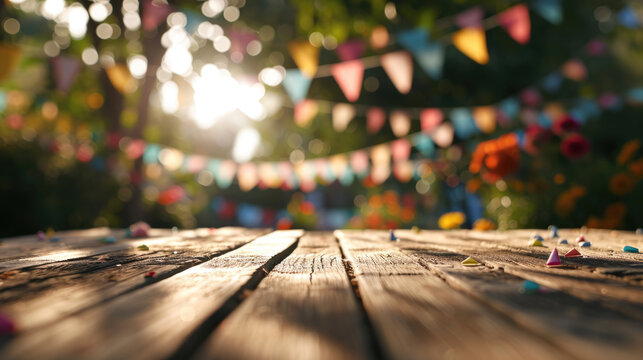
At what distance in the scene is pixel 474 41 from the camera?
4.89m

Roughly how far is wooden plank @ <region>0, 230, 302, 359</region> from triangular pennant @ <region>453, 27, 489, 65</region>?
4.35 metres

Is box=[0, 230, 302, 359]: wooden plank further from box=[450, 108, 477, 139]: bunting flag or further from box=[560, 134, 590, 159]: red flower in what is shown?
box=[450, 108, 477, 139]: bunting flag

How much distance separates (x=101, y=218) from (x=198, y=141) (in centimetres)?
1509

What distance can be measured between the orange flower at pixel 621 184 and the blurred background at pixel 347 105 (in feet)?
0.09

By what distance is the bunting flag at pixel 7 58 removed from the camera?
4.25m

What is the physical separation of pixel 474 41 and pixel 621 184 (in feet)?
8.90

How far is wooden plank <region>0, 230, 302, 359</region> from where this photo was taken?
668 mm

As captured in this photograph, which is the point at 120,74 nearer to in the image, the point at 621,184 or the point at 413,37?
the point at 413,37

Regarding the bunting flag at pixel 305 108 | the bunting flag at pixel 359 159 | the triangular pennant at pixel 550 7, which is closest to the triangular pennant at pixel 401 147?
the bunting flag at pixel 359 159

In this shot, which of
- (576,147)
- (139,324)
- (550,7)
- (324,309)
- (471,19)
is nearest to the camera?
(139,324)

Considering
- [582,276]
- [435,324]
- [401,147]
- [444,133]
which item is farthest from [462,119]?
[435,324]

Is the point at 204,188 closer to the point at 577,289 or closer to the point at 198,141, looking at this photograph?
the point at 198,141

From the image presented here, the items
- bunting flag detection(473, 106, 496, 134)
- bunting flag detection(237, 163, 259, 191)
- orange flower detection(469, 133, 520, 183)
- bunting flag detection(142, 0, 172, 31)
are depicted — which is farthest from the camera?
bunting flag detection(237, 163, 259, 191)

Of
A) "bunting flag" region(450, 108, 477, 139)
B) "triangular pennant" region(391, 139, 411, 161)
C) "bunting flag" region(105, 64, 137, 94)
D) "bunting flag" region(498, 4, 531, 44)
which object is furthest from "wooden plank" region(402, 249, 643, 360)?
"triangular pennant" region(391, 139, 411, 161)
